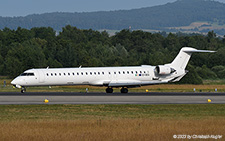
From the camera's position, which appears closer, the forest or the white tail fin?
the white tail fin

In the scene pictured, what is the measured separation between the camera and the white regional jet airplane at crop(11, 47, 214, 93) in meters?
50.7

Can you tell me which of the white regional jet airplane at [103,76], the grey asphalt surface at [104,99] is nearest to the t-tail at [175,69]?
the white regional jet airplane at [103,76]

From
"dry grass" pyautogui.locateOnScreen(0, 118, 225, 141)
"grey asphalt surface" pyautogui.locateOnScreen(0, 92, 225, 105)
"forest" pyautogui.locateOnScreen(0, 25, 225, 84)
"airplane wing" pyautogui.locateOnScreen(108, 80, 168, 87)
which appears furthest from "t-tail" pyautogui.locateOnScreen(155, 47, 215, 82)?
"forest" pyautogui.locateOnScreen(0, 25, 225, 84)

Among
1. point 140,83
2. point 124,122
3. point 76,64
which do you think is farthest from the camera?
point 76,64

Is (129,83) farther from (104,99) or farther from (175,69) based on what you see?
(104,99)

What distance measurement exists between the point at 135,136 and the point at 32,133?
4529 millimetres

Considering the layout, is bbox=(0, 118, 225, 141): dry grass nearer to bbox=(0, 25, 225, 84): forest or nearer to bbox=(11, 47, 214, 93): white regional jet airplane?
bbox=(11, 47, 214, 93): white regional jet airplane

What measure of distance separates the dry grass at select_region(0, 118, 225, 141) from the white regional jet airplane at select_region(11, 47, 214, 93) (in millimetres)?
26014

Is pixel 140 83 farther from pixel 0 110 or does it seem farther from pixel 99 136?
pixel 99 136

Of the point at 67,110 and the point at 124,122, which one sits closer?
the point at 124,122

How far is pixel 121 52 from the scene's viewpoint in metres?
140

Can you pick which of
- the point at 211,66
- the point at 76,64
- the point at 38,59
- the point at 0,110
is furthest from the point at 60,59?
the point at 0,110

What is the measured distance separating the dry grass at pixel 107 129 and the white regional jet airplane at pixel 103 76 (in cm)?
2601

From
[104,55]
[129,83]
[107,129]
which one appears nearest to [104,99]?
[129,83]
